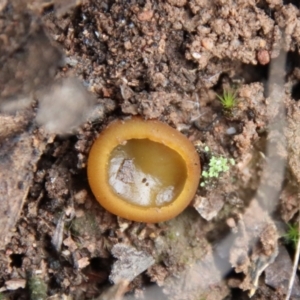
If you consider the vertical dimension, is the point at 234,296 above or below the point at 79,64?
below

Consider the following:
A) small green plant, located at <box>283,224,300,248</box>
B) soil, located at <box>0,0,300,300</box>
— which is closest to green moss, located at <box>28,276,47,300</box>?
soil, located at <box>0,0,300,300</box>

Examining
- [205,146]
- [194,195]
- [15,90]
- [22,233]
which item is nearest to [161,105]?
[205,146]

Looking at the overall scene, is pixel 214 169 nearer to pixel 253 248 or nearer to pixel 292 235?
pixel 253 248

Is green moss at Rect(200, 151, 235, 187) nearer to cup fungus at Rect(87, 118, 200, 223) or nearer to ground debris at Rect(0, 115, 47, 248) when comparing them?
cup fungus at Rect(87, 118, 200, 223)

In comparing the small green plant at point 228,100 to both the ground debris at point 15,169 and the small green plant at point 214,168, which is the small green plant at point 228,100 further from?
the ground debris at point 15,169

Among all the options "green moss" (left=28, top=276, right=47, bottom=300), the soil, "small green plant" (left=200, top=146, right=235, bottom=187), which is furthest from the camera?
"green moss" (left=28, top=276, right=47, bottom=300)

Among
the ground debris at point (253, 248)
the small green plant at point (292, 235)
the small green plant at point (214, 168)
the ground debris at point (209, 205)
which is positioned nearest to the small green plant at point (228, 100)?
the small green plant at point (214, 168)

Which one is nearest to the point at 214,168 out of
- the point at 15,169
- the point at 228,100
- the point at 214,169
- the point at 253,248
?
the point at 214,169

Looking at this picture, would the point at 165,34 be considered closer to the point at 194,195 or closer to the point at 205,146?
the point at 205,146
